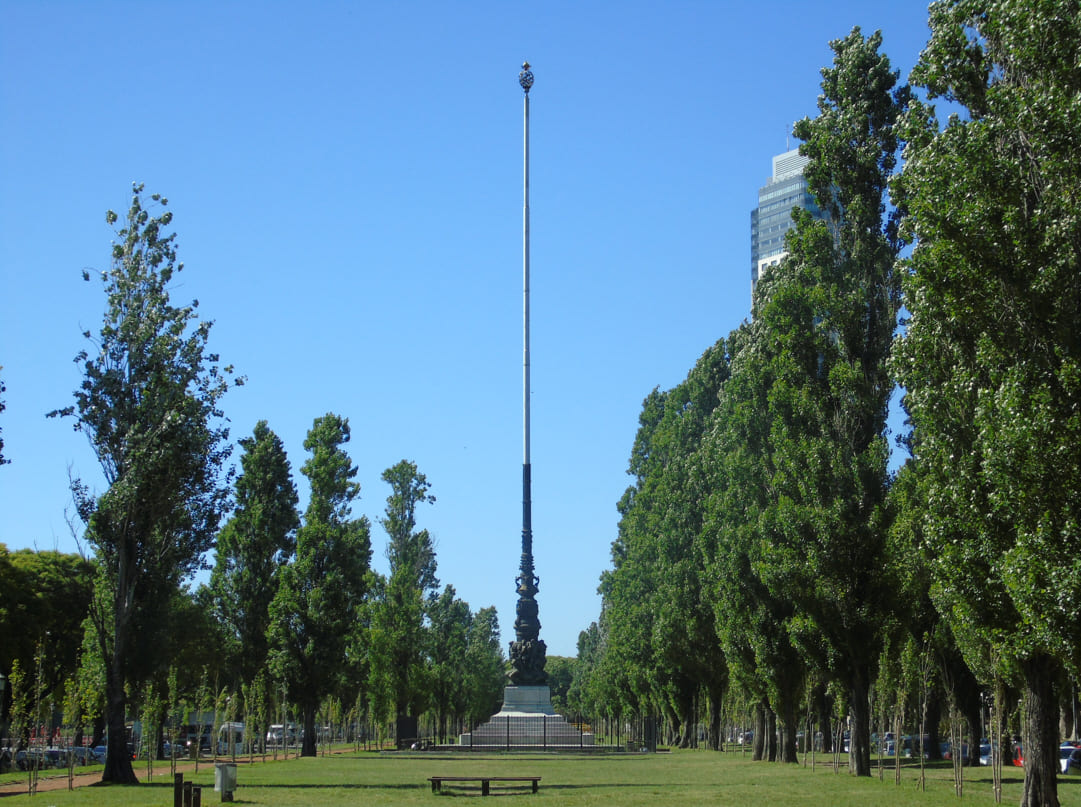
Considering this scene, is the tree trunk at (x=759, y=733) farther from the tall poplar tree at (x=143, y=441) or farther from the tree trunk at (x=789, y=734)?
the tall poplar tree at (x=143, y=441)

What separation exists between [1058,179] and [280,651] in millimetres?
38580

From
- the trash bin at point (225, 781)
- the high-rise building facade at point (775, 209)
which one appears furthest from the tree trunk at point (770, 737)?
the high-rise building facade at point (775, 209)

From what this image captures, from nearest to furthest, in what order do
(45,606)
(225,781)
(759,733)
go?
(225,781) < (759,733) < (45,606)

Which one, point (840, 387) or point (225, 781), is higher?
point (840, 387)

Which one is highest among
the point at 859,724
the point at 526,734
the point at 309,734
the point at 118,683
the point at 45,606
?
the point at 45,606

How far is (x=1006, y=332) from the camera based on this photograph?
17.3 m

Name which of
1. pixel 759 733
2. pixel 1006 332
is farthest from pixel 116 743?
pixel 1006 332

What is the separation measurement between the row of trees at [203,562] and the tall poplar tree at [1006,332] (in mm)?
21513

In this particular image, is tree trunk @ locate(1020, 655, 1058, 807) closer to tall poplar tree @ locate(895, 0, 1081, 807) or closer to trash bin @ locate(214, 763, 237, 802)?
tall poplar tree @ locate(895, 0, 1081, 807)

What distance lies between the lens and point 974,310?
17.6 meters

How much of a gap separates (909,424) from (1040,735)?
12.3 metres

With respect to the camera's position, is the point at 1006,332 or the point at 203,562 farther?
the point at 203,562

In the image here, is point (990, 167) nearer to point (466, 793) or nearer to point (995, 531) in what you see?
point (995, 531)

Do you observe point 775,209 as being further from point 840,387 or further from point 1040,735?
point 1040,735
